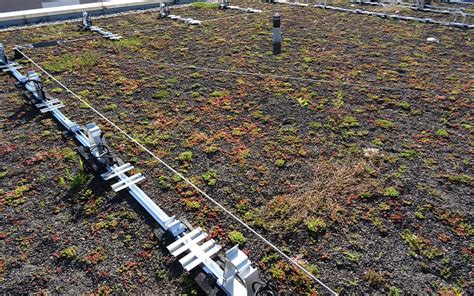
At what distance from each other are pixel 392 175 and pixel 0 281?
3753 millimetres

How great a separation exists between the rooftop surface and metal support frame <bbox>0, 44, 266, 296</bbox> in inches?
4.2

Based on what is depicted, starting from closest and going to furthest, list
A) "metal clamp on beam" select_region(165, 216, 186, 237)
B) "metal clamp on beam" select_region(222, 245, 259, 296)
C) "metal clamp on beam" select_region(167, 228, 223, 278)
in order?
"metal clamp on beam" select_region(222, 245, 259, 296)
"metal clamp on beam" select_region(167, 228, 223, 278)
"metal clamp on beam" select_region(165, 216, 186, 237)

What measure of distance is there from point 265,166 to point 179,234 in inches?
53.1

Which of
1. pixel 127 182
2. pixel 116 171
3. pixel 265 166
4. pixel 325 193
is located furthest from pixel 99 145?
pixel 325 193

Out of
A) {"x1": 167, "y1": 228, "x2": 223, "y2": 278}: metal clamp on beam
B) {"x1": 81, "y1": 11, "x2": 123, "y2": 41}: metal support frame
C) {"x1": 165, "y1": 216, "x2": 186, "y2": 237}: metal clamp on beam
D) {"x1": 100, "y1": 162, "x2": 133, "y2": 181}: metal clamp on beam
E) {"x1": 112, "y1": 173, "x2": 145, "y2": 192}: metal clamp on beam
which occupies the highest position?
{"x1": 81, "y1": 11, "x2": 123, "y2": 41}: metal support frame

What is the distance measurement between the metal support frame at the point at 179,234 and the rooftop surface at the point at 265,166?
107mm

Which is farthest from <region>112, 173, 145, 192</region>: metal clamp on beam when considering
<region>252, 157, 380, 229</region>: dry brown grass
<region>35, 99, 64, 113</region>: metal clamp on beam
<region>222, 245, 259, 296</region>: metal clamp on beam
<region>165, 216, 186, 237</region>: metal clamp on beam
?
<region>35, 99, 64, 113</region>: metal clamp on beam

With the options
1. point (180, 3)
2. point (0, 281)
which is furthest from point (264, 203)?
point (180, 3)

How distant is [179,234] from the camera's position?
2982mm

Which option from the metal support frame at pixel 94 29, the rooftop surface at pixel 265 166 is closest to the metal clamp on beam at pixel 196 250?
the rooftop surface at pixel 265 166

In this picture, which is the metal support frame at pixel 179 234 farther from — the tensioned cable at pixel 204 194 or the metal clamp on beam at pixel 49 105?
the tensioned cable at pixel 204 194

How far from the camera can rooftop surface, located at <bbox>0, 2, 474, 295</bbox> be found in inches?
108

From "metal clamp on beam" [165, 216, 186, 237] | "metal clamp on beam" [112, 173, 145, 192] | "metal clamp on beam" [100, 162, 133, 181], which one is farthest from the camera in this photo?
"metal clamp on beam" [100, 162, 133, 181]

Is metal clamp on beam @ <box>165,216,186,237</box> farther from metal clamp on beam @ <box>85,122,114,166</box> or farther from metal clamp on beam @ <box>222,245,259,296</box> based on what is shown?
metal clamp on beam @ <box>85,122,114,166</box>
